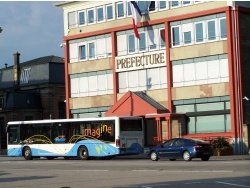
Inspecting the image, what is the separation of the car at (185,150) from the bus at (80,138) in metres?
3.97

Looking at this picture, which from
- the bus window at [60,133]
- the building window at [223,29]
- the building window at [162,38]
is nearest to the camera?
the bus window at [60,133]

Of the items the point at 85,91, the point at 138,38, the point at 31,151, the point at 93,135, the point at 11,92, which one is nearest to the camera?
the point at 93,135

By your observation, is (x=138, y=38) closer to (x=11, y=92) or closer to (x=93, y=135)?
(x=93, y=135)

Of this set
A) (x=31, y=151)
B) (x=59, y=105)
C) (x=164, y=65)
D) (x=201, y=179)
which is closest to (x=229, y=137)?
(x=164, y=65)

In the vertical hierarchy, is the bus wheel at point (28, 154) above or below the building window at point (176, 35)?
below

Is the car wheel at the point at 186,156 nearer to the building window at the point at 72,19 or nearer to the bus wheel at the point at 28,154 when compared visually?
the bus wheel at the point at 28,154

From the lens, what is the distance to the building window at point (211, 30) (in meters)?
50.0

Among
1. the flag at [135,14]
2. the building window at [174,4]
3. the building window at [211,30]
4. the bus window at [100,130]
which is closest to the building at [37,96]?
the flag at [135,14]

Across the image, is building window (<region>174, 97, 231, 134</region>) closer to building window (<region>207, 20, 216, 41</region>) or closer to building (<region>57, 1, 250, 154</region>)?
building (<region>57, 1, 250, 154</region>)

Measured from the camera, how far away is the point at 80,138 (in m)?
42.6

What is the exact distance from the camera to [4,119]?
76625 millimetres

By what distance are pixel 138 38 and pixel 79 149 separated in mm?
15355

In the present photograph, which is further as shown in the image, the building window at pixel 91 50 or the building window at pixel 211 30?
the building window at pixel 91 50

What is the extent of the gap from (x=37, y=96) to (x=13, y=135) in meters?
30.3
